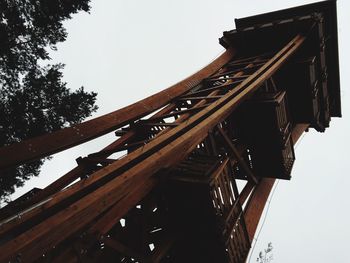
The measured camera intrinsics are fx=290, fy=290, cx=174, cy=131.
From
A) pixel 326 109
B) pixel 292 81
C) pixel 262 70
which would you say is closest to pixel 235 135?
pixel 262 70

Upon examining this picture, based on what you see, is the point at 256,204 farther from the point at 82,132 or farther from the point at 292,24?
the point at 292,24

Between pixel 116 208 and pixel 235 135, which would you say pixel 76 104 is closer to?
pixel 235 135

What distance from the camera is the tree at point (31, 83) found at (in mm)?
8344

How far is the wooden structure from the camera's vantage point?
2379mm

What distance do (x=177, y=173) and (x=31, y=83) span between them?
6.92 meters

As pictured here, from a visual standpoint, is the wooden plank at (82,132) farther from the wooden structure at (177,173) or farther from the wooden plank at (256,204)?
the wooden plank at (256,204)

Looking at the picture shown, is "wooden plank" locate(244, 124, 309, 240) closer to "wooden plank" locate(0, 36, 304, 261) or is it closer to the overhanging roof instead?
"wooden plank" locate(0, 36, 304, 261)

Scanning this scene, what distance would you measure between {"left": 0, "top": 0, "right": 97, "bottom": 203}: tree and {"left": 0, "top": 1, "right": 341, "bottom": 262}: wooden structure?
4.24 m

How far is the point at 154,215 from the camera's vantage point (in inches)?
179

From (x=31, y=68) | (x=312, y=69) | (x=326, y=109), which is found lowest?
(x=326, y=109)

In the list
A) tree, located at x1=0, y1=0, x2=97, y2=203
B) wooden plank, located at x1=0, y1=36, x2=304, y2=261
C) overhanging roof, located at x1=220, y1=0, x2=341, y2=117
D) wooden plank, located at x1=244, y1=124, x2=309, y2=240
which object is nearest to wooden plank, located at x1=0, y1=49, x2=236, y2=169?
wooden plank, located at x1=0, y1=36, x2=304, y2=261

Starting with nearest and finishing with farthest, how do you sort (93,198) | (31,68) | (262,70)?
(93,198)
(262,70)
(31,68)

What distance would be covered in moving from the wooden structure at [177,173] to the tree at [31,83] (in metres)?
4.24

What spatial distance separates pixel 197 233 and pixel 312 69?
6125 mm
